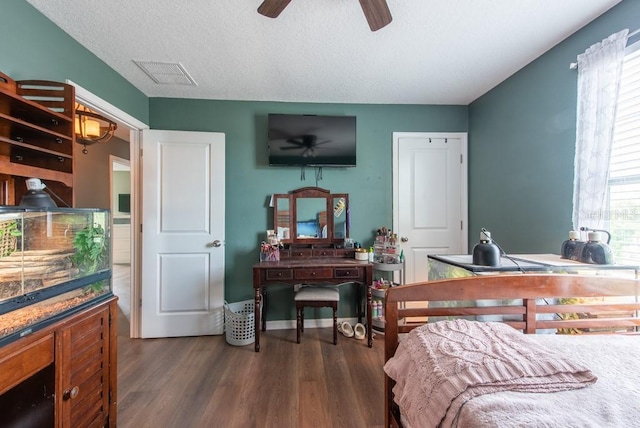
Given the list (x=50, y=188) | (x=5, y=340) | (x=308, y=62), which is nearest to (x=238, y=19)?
(x=308, y=62)

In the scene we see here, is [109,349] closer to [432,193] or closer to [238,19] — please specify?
[238,19]

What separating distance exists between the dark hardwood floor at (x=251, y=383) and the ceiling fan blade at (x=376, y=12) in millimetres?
2326

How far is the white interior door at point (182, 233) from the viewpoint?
2.52 m

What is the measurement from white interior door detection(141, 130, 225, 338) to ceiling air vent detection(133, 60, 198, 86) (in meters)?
0.47

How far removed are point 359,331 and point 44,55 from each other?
124 inches

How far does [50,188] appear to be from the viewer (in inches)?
55.1

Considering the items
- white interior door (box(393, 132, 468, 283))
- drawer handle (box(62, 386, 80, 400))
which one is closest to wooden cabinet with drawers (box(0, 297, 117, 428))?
drawer handle (box(62, 386, 80, 400))

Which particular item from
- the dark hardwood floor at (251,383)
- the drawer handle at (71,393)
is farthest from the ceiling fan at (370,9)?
the dark hardwood floor at (251,383)

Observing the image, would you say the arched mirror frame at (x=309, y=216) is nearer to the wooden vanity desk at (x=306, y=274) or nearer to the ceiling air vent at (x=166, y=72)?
the wooden vanity desk at (x=306, y=274)

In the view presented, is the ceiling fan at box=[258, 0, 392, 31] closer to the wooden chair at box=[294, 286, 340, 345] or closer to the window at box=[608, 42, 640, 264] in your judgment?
the window at box=[608, 42, 640, 264]

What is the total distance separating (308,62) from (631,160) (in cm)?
219

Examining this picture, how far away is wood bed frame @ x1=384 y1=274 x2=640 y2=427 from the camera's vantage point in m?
1.09

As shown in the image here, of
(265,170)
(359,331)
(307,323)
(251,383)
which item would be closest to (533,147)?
(359,331)

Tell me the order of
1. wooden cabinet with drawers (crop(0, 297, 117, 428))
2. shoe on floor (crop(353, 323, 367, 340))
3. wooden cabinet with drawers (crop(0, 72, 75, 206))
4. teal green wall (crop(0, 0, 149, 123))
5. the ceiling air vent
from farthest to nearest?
shoe on floor (crop(353, 323, 367, 340)) → the ceiling air vent → teal green wall (crop(0, 0, 149, 123)) → wooden cabinet with drawers (crop(0, 72, 75, 206)) → wooden cabinet with drawers (crop(0, 297, 117, 428))
